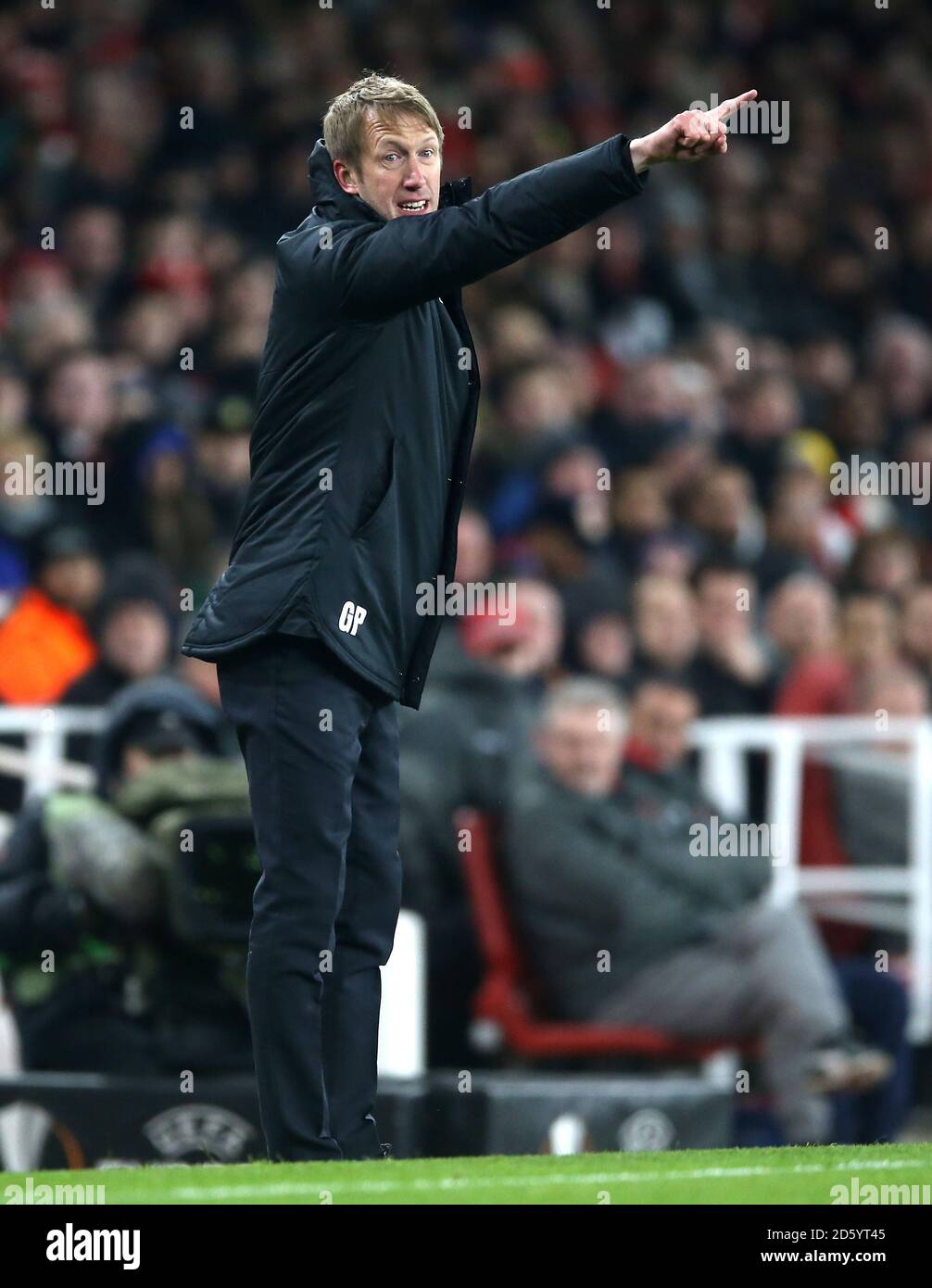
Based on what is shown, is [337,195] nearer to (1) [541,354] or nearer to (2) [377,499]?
(2) [377,499]

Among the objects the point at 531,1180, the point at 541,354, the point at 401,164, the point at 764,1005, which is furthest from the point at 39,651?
the point at 531,1180

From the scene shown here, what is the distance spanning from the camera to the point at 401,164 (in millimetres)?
5000

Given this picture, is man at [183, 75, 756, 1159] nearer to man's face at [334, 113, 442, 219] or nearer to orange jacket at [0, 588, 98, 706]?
man's face at [334, 113, 442, 219]

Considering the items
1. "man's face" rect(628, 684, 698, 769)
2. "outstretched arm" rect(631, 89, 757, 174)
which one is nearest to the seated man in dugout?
"man's face" rect(628, 684, 698, 769)

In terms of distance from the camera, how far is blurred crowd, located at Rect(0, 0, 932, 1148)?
9797 mm

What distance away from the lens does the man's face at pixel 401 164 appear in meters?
4.97

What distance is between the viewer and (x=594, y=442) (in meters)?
12.5

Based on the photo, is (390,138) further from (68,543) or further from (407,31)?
(407,31)

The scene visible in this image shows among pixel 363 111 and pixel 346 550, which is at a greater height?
pixel 363 111

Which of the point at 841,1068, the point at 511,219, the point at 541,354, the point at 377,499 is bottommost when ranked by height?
the point at 841,1068

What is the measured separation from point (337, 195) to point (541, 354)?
24.4 ft

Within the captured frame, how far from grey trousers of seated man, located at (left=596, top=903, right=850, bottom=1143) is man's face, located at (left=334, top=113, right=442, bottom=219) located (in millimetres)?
4415

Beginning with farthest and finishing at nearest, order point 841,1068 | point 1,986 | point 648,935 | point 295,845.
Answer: point 648,935 → point 841,1068 → point 1,986 → point 295,845
